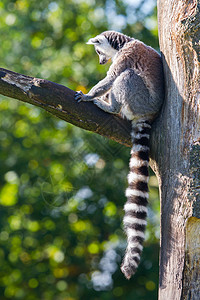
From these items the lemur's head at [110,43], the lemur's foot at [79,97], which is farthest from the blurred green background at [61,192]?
the lemur's foot at [79,97]

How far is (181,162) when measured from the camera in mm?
2887

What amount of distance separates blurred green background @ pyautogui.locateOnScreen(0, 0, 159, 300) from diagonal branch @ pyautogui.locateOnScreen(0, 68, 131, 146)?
319cm

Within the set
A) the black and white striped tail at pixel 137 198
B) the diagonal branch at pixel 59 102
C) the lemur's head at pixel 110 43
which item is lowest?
the black and white striped tail at pixel 137 198

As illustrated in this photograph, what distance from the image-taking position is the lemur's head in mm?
4238

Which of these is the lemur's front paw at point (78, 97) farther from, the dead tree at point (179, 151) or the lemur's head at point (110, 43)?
the lemur's head at point (110, 43)

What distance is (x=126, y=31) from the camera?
7.88 m

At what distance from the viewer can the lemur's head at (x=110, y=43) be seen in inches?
167

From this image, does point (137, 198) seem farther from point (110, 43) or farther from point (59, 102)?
point (110, 43)

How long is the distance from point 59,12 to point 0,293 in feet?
18.1

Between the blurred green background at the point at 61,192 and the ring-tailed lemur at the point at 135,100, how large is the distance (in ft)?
9.38

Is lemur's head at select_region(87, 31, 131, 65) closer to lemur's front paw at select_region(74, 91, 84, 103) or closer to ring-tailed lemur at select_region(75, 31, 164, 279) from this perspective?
ring-tailed lemur at select_region(75, 31, 164, 279)

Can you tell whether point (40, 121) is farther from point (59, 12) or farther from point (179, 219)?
point (179, 219)

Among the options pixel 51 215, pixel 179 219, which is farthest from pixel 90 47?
pixel 179 219

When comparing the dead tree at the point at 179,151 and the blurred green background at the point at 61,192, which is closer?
the dead tree at the point at 179,151
